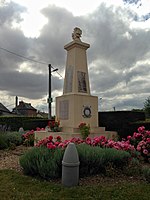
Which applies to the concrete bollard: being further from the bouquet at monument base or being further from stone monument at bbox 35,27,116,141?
the bouquet at monument base

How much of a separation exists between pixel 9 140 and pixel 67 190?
611 cm

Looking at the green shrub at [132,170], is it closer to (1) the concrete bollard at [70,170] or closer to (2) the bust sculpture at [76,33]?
(1) the concrete bollard at [70,170]

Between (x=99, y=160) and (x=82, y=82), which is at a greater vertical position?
(x=82, y=82)

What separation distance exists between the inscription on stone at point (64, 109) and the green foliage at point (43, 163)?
15.2 ft

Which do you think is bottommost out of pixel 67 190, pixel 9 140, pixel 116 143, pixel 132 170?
pixel 67 190

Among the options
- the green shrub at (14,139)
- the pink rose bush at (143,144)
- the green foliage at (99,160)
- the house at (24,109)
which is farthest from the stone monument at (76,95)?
the house at (24,109)

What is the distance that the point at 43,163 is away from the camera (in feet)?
13.6

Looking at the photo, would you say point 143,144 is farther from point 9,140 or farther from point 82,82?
point 9,140

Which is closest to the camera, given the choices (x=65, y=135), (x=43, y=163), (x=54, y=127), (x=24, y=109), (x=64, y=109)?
(x=43, y=163)

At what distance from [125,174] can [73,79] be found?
18.5 feet

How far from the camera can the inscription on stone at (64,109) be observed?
30.6 ft

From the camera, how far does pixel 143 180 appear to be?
4.14m

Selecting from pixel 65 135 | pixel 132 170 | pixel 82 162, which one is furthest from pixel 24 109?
pixel 132 170

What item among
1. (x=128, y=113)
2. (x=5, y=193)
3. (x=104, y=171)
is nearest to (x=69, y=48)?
(x=128, y=113)
